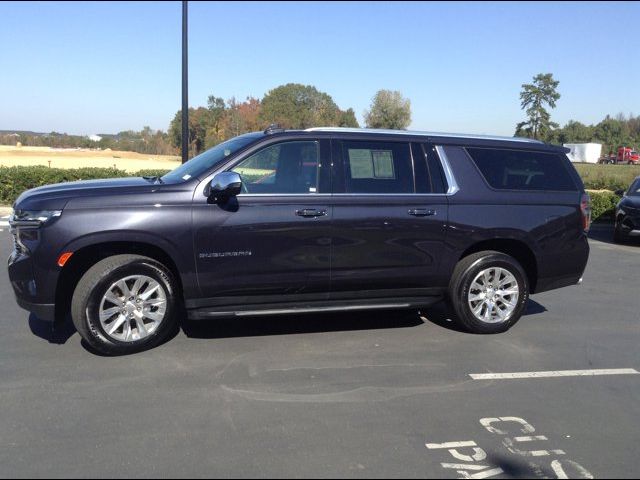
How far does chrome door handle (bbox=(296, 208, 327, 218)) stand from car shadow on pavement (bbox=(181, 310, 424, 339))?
1267 millimetres

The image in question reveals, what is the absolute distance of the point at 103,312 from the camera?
15.7ft

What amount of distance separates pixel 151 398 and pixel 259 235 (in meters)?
1.61

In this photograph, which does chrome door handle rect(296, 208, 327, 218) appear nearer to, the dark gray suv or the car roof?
the dark gray suv

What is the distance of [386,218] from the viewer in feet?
17.4

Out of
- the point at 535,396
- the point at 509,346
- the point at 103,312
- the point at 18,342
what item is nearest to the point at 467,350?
the point at 509,346

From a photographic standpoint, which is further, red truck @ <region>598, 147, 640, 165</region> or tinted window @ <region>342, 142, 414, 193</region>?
red truck @ <region>598, 147, 640, 165</region>

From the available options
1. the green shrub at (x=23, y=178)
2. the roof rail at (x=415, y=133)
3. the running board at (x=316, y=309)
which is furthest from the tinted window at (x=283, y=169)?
the green shrub at (x=23, y=178)

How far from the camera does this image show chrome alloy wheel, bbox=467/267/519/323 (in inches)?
224

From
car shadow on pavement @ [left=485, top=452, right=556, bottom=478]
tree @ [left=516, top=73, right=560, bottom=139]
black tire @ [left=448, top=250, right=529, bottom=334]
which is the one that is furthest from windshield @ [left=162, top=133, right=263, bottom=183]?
tree @ [left=516, top=73, right=560, bottom=139]

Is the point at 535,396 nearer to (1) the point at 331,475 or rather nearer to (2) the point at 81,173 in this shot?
(1) the point at 331,475

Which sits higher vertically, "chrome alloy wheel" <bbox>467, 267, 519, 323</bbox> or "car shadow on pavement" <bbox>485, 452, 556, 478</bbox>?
"chrome alloy wheel" <bbox>467, 267, 519, 323</bbox>

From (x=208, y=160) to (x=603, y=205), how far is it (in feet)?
43.2

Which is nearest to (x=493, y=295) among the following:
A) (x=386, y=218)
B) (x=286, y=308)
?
(x=386, y=218)

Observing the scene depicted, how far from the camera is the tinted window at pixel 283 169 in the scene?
5.13 meters
